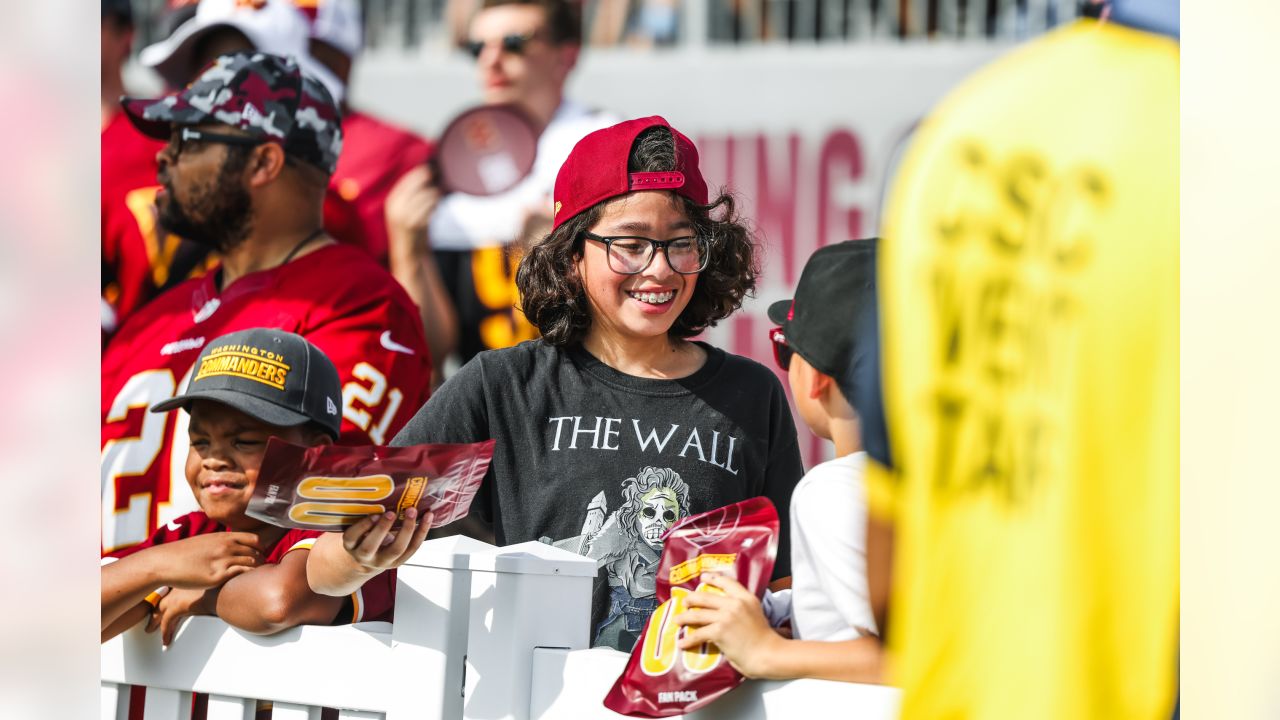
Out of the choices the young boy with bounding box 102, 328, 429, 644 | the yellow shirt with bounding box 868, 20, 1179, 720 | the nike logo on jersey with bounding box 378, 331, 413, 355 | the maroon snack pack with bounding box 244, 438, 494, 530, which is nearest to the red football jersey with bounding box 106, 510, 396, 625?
the young boy with bounding box 102, 328, 429, 644

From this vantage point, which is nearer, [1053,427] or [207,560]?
[1053,427]

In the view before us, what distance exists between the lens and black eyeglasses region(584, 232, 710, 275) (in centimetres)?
146

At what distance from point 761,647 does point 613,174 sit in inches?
23.1

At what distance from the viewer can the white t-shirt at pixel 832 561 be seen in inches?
46.3

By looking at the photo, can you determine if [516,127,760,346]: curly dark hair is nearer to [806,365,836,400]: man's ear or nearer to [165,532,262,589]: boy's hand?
[806,365,836,400]: man's ear

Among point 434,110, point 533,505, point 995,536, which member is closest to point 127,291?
point 434,110

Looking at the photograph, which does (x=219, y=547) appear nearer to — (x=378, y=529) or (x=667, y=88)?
(x=378, y=529)

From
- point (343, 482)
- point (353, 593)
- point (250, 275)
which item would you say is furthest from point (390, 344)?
point (343, 482)

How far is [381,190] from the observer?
9.08 ft

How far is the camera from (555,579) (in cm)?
133

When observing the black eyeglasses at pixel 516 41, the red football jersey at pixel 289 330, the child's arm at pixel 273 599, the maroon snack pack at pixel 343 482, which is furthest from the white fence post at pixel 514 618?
the black eyeglasses at pixel 516 41

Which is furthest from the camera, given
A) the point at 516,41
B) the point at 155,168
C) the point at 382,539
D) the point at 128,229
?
the point at 516,41

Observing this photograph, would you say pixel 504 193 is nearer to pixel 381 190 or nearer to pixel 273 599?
pixel 381 190

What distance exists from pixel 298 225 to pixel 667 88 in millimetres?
1044
